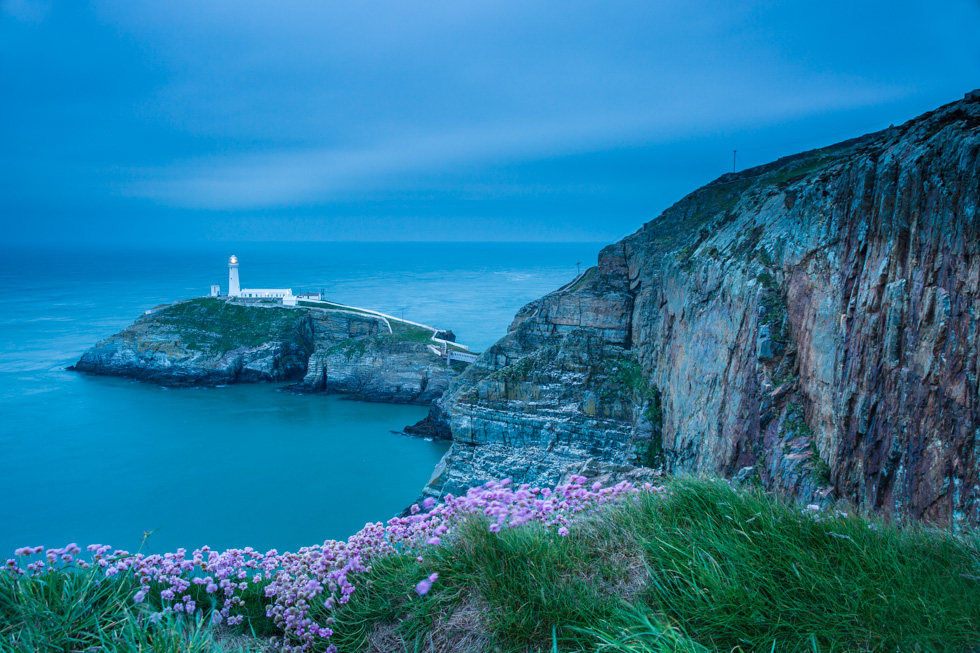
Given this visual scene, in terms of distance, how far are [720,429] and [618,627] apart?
10.4 m

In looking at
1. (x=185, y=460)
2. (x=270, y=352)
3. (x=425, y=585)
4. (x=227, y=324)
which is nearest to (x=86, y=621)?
(x=425, y=585)

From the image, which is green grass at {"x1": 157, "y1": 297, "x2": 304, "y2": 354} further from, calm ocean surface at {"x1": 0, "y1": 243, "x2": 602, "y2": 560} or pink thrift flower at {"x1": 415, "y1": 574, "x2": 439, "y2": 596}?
pink thrift flower at {"x1": 415, "y1": 574, "x2": 439, "y2": 596}

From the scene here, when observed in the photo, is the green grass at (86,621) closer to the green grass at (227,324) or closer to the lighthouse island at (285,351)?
the lighthouse island at (285,351)

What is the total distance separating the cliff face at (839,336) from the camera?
22.6ft

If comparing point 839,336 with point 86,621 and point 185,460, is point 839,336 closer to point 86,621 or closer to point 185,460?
point 86,621

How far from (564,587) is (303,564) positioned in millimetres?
2034

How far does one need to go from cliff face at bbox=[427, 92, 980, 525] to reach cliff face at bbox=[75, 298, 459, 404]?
86.4ft

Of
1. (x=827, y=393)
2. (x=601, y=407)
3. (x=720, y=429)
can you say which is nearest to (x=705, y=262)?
(x=720, y=429)

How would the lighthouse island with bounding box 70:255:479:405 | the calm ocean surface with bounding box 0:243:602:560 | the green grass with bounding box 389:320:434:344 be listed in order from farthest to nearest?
the green grass with bounding box 389:320:434:344 < the lighthouse island with bounding box 70:255:479:405 < the calm ocean surface with bounding box 0:243:602:560

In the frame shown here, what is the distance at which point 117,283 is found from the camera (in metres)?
115

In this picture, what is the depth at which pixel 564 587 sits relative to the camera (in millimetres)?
3430

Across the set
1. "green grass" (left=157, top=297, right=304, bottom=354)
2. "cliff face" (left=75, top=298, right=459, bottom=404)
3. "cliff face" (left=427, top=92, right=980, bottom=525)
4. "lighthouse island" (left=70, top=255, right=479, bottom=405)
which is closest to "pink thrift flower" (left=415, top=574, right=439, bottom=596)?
"cliff face" (left=427, top=92, right=980, bottom=525)

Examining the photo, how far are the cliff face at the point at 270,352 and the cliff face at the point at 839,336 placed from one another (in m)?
26.3

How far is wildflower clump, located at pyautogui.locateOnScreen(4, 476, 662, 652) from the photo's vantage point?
3.63 meters
